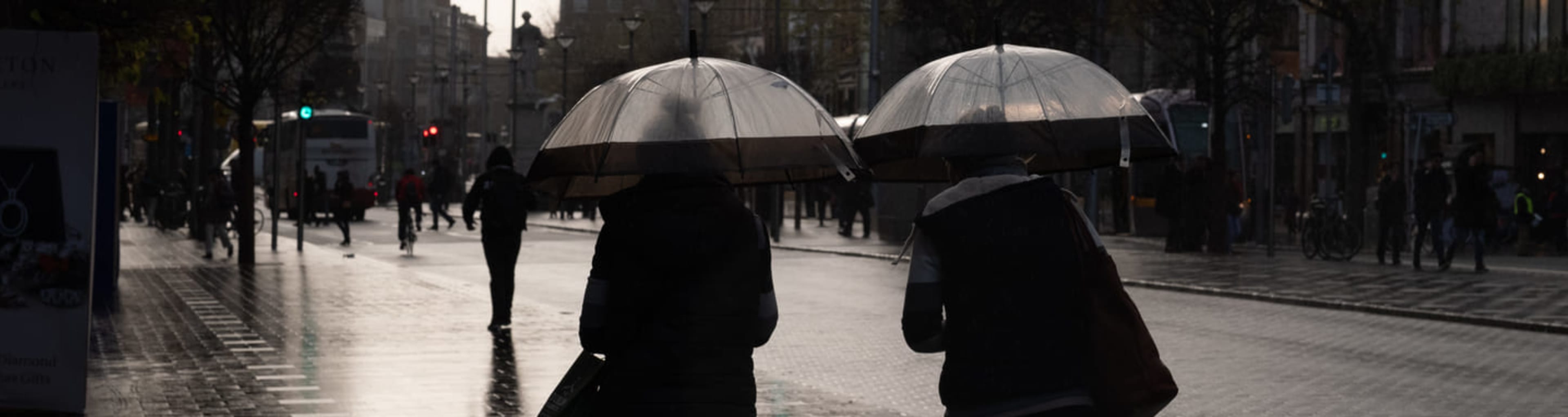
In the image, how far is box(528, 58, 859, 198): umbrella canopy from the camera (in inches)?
229

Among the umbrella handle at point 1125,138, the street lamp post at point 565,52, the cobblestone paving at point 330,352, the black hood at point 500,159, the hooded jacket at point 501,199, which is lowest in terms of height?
the cobblestone paving at point 330,352

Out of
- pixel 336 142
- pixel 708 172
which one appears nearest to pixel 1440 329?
pixel 708 172

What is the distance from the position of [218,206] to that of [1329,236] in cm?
1524

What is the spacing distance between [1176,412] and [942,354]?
3.53 m

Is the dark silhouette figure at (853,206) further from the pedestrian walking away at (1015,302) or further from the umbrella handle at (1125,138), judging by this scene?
the pedestrian walking away at (1015,302)

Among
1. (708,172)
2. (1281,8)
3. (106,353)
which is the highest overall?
(1281,8)

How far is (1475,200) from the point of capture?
26.1 metres

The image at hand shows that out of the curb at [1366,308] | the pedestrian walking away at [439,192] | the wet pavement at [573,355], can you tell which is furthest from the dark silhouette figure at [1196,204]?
the pedestrian walking away at [439,192]

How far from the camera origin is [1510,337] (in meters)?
16.7

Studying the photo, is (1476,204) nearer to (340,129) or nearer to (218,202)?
(218,202)

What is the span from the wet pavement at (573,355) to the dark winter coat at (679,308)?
17.9 ft

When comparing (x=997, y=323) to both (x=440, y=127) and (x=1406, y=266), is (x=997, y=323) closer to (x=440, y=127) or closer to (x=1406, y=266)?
(x=1406, y=266)

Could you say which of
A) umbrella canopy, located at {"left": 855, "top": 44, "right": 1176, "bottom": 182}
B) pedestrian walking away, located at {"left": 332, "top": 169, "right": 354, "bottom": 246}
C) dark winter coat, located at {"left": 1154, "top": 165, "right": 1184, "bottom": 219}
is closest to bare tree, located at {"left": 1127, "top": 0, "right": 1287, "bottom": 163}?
dark winter coat, located at {"left": 1154, "top": 165, "right": 1184, "bottom": 219}

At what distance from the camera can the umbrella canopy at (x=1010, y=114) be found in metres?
5.81
